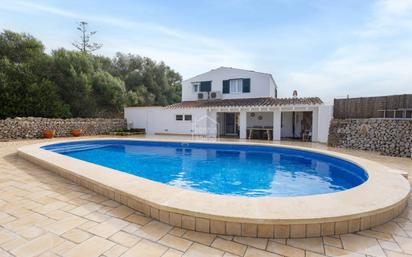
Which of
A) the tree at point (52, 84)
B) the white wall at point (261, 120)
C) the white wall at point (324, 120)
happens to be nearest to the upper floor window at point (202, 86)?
the white wall at point (261, 120)

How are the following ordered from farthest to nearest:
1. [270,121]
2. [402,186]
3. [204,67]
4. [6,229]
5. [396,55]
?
[204,67]
[270,121]
[396,55]
[402,186]
[6,229]

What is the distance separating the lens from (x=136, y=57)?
28641 mm

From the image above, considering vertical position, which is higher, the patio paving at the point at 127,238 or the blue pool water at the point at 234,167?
the patio paving at the point at 127,238

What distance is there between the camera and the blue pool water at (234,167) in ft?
19.7

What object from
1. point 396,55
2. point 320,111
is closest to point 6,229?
point 320,111

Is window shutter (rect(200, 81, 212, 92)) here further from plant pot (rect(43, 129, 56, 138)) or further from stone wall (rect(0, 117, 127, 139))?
plant pot (rect(43, 129, 56, 138))

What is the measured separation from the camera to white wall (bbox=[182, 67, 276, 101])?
17.0 m

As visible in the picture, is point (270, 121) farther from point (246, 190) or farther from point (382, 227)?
point (382, 227)

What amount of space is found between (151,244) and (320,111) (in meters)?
12.9

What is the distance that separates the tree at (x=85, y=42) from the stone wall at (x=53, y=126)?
1540 cm

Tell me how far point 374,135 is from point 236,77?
33.3 feet

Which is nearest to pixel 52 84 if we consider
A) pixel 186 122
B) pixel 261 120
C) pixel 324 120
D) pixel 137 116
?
pixel 137 116

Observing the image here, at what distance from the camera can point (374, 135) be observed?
10344 mm

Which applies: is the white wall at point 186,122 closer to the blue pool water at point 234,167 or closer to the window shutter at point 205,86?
the window shutter at point 205,86
